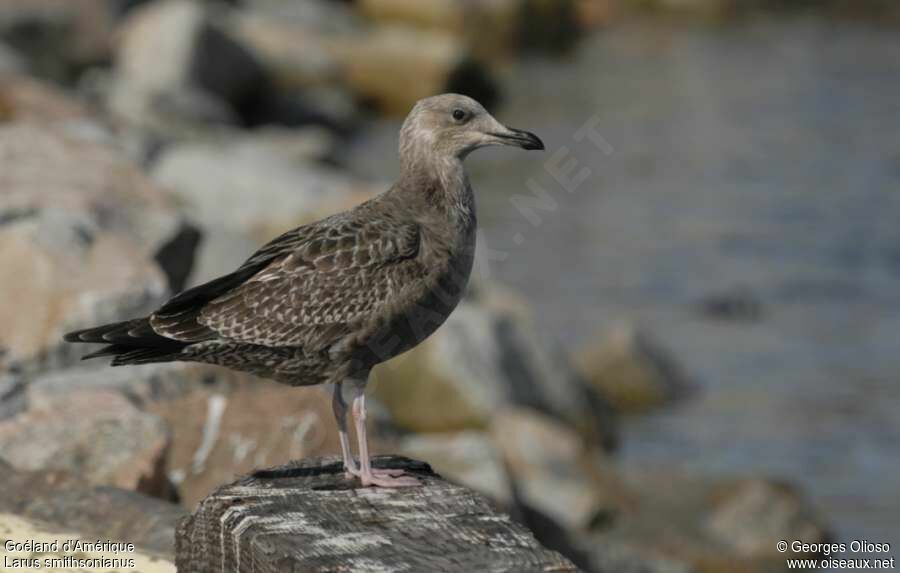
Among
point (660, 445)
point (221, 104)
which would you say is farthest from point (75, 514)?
point (221, 104)

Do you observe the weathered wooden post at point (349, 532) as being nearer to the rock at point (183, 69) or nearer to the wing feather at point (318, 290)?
the wing feather at point (318, 290)

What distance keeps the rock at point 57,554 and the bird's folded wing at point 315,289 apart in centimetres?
78

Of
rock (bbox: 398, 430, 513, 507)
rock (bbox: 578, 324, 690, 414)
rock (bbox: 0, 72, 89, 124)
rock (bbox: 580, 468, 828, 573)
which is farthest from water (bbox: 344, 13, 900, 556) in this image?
rock (bbox: 0, 72, 89, 124)

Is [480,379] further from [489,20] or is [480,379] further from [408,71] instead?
[489,20]

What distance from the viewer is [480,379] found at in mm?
11344

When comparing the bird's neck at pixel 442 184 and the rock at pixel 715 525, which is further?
the rock at pixel 715 525

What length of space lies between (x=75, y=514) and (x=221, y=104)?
16541 millimetres

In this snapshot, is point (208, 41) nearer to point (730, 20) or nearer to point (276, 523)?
point (730, 20)

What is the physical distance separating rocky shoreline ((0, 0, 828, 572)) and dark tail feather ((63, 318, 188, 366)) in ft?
2.13

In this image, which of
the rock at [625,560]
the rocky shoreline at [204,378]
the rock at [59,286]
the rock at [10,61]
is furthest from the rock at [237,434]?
the rock at [10,61]

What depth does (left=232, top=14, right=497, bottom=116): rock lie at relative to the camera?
24.0m

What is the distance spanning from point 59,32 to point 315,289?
17.7m

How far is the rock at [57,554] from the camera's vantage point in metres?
5.02

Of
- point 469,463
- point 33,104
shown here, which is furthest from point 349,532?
point 33,104
